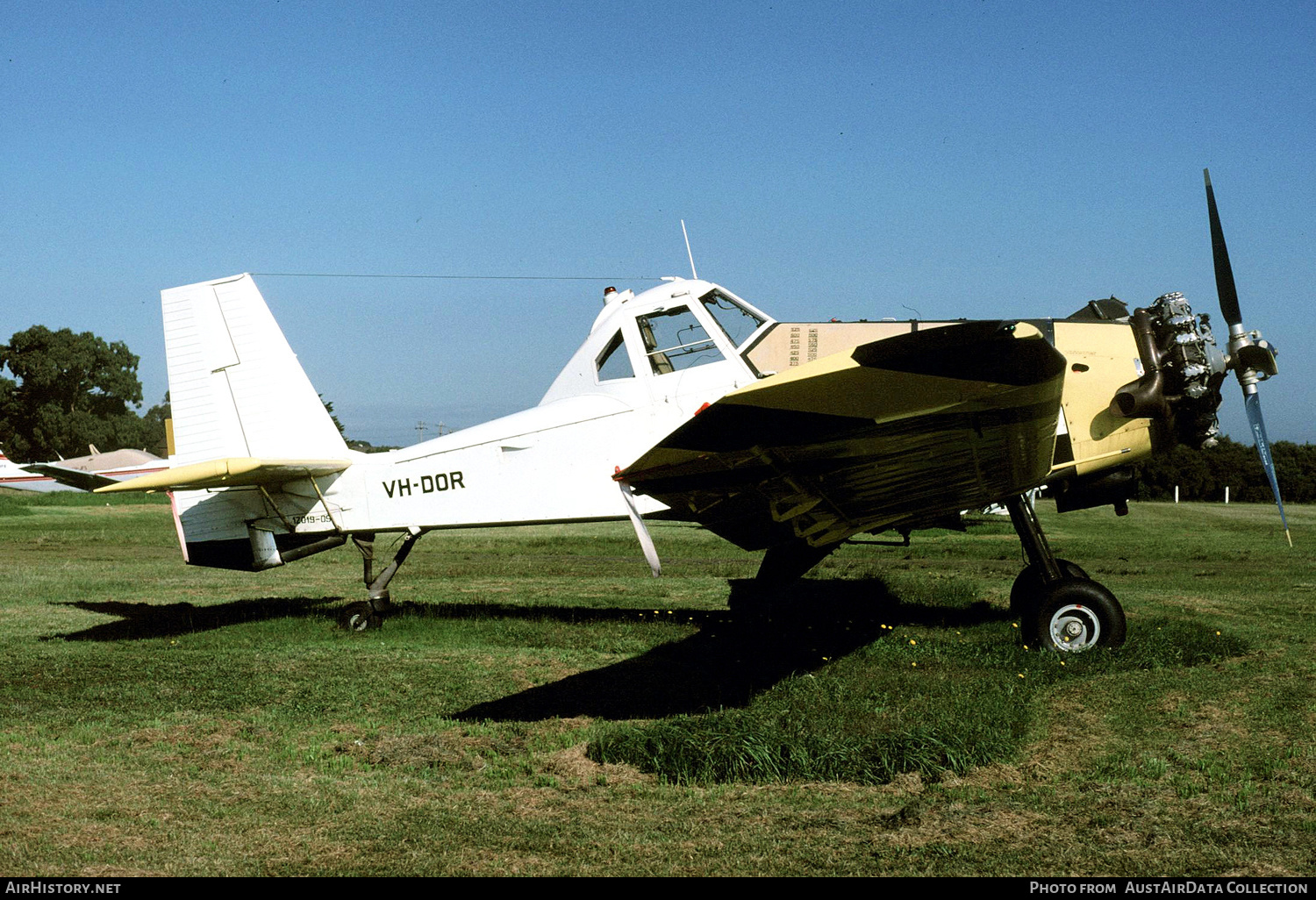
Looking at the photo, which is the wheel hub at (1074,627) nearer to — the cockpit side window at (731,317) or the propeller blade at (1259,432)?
the propeller blade at (1259,432)

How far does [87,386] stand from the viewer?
7475 centimetres

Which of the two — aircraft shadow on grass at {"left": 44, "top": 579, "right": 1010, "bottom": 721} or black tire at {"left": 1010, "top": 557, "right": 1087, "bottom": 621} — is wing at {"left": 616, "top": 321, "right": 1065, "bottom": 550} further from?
aircraft shadow on grass at {"left": 44, "top": 579, "right": 1010, "bottom": 721}

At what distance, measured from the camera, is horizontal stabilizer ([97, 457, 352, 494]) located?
27.6ft

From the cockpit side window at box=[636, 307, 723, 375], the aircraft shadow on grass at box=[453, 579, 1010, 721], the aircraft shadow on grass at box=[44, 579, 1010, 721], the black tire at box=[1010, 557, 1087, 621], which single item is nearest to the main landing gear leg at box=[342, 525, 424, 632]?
the aircraft shadow on grass at box=[44, 579, 1010, 721]

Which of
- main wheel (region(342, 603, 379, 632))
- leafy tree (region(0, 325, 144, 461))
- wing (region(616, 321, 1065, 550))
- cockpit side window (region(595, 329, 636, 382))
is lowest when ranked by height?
main wheel (region(342, 603, 379, 632))

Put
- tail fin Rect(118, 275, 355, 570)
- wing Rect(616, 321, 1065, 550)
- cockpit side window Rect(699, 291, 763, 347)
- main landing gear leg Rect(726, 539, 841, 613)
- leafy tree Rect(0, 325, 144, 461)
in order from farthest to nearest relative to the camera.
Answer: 1. leafy tree Rect(0, 325, 144, 461)
2. tail fin Rect(118, 275, 355, 570)
3. main landing gear leg Rect(726, 539, 841, 613)
4. cockpit side window Rect(699, 291, 763, 347)
5. wing Rect(616, 321, 1065, 550)

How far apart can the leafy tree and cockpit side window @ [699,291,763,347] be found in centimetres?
7323

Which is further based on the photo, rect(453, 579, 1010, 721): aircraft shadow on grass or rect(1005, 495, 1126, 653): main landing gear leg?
rect(1005, 495, 1126, 653): main landing gear leg

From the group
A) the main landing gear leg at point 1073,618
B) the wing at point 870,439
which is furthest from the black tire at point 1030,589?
the wing at point 870,439

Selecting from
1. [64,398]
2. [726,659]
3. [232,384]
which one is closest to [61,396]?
[64,398]

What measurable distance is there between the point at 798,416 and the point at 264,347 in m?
7.81

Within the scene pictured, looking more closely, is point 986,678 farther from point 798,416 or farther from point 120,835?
point 120,835

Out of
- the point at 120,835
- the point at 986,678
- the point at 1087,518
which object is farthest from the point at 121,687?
the point at 1087,518

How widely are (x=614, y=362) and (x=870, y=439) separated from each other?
13.6 feet
